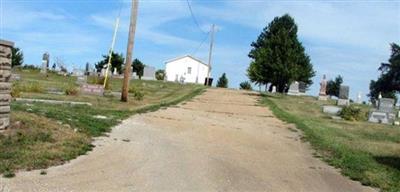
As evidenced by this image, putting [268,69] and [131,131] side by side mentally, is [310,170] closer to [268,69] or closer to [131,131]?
[131,131]

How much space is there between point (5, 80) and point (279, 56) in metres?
40.4

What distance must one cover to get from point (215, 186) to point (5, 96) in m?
4.49

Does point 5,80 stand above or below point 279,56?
below

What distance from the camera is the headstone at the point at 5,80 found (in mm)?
10665

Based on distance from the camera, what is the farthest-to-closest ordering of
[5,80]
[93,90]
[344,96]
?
[344,96] → [93,90] → [5,80]

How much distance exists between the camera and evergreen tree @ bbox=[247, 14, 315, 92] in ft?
161

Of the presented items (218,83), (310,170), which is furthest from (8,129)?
(218,83)

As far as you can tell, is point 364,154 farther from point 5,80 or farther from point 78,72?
point 78,72

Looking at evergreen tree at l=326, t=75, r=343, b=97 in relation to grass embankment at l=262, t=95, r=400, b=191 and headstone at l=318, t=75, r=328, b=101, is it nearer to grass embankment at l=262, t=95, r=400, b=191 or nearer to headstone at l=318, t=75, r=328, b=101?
headstone at l=318, t=75, r=328, b=101

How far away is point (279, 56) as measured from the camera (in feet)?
164

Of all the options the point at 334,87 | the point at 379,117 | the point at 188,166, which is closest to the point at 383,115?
the point at 379,117

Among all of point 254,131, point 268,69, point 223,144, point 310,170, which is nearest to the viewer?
point 310,170

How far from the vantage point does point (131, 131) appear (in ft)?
45.8

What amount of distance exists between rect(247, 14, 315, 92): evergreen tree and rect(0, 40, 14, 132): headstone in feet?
126
